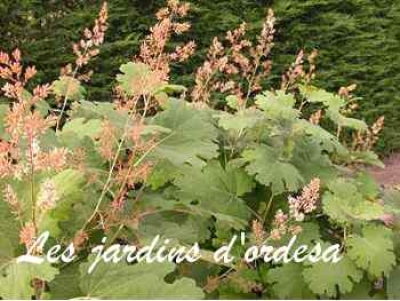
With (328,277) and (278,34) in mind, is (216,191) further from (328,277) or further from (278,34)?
(278,34)

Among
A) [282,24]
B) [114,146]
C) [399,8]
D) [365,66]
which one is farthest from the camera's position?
[399,8]

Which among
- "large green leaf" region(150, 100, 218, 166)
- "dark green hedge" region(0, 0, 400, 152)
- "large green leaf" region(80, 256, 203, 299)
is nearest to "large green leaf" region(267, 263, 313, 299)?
"large green leaf" region(150, 100, 218, 166)

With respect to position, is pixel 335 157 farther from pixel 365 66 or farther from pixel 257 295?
pixel 365 66

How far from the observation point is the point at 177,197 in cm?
207

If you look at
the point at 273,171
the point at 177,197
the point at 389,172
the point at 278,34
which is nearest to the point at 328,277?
the point at 273,171

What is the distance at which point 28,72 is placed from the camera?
1693mm

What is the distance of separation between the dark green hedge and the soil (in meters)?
0.14

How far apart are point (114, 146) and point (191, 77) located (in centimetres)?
485

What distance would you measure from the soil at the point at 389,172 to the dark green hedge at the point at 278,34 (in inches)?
5.7

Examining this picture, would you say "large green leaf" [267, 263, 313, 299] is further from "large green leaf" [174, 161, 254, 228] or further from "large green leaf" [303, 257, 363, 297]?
"large green leaf" [174, 161, 254, 228]

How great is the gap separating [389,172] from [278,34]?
216 centimetres

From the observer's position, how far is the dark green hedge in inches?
231

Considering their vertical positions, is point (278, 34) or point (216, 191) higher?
point (216, 191)

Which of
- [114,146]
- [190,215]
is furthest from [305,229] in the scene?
[114,146]
